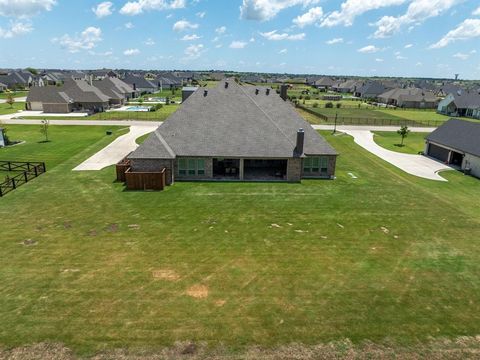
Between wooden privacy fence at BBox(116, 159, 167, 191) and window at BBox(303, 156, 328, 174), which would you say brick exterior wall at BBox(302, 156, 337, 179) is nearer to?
window at BBox(303, 156, 328, 174)

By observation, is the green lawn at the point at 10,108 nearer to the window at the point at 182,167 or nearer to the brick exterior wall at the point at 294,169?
the window at the point at 182,167

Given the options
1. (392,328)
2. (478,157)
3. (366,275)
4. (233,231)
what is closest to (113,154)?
(233,231)

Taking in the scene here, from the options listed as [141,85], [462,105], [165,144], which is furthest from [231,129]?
[141,85]

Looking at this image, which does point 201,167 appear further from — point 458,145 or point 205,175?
point 458,145

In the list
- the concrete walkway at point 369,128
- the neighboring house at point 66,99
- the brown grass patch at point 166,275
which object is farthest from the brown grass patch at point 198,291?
the neighboring house at point 66,99

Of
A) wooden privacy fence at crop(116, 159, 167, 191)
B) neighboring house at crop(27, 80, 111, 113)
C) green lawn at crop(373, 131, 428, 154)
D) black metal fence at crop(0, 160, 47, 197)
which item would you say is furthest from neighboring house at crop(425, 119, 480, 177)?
neighboring house at crop(27, 80, 111, 113)

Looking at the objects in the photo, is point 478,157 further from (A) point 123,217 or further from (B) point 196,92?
(A) point 123,217
